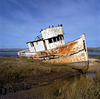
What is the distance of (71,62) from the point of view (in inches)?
347

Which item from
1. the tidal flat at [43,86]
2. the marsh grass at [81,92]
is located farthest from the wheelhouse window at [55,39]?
the marsh grass at [81,92]

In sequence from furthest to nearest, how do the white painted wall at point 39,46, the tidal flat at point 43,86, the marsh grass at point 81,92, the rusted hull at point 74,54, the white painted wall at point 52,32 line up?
the white painted wall at point 39,46 < the white painted wall at point 52,32 < the rusted hull at point 74,54 < the tidal flat at point 43,86 < the marsh grass at point 81,92

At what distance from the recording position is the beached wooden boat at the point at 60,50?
850cm

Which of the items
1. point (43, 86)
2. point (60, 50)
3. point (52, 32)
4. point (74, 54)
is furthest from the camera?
point (52, 32)

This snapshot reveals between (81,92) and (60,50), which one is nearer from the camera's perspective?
(81,92)

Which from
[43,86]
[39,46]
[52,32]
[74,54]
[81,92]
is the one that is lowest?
[43,86]

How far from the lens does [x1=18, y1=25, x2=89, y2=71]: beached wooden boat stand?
8.50 metres

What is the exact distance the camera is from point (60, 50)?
30.6ft

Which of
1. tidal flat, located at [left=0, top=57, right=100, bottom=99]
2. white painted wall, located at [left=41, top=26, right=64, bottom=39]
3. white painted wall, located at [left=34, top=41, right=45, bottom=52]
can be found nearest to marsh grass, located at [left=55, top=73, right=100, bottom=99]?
tidal flat, located at [left=0, top=57, right=100, bottom=99]

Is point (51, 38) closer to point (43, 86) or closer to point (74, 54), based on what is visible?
point (74, 54)

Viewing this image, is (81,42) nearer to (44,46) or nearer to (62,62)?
(62,62)

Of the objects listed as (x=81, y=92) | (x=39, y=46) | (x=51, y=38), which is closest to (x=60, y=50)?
(x=51, y=38)

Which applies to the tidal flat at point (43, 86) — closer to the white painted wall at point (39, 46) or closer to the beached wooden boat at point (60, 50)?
the beached wooden boat at point (60, 50)

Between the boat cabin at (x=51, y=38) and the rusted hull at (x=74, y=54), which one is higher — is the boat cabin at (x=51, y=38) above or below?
above
